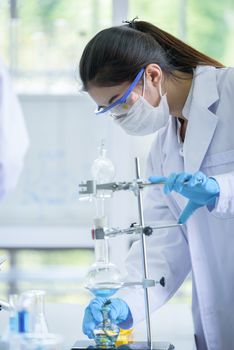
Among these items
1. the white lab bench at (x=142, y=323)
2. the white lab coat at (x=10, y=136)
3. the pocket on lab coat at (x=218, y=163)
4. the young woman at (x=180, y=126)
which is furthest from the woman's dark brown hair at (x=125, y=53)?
the white lab coat at (x=10, y=136)

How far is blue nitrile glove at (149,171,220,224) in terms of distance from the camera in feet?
5.53

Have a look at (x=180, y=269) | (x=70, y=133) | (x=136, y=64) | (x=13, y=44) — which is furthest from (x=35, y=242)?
(x=136, y=64)

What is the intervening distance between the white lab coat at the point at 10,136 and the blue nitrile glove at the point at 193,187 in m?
1.92

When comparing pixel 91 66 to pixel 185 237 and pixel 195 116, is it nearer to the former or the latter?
pixel 195 116

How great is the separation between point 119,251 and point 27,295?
7.92ft

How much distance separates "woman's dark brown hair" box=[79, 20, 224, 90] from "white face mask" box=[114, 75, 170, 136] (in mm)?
88

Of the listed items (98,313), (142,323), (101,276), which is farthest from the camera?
(142,323)

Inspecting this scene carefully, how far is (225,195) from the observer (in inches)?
69.9

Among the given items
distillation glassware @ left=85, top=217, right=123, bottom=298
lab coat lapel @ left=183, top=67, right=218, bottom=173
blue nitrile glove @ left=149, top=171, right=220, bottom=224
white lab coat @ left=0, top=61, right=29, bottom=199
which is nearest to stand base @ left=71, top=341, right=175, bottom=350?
distillation glassware @ left=85, top=217, right=123, bottom=298

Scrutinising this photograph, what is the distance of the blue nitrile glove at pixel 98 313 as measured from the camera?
1.76 metres

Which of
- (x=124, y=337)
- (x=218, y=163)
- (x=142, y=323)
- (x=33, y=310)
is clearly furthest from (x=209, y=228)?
(x=142, y=323)

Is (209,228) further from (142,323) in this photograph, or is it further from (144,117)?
(142,323)

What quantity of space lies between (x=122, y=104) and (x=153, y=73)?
0.12 meters

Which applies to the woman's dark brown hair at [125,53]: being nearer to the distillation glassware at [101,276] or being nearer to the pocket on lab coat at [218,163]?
the pocket on lab coat at [218,163]
